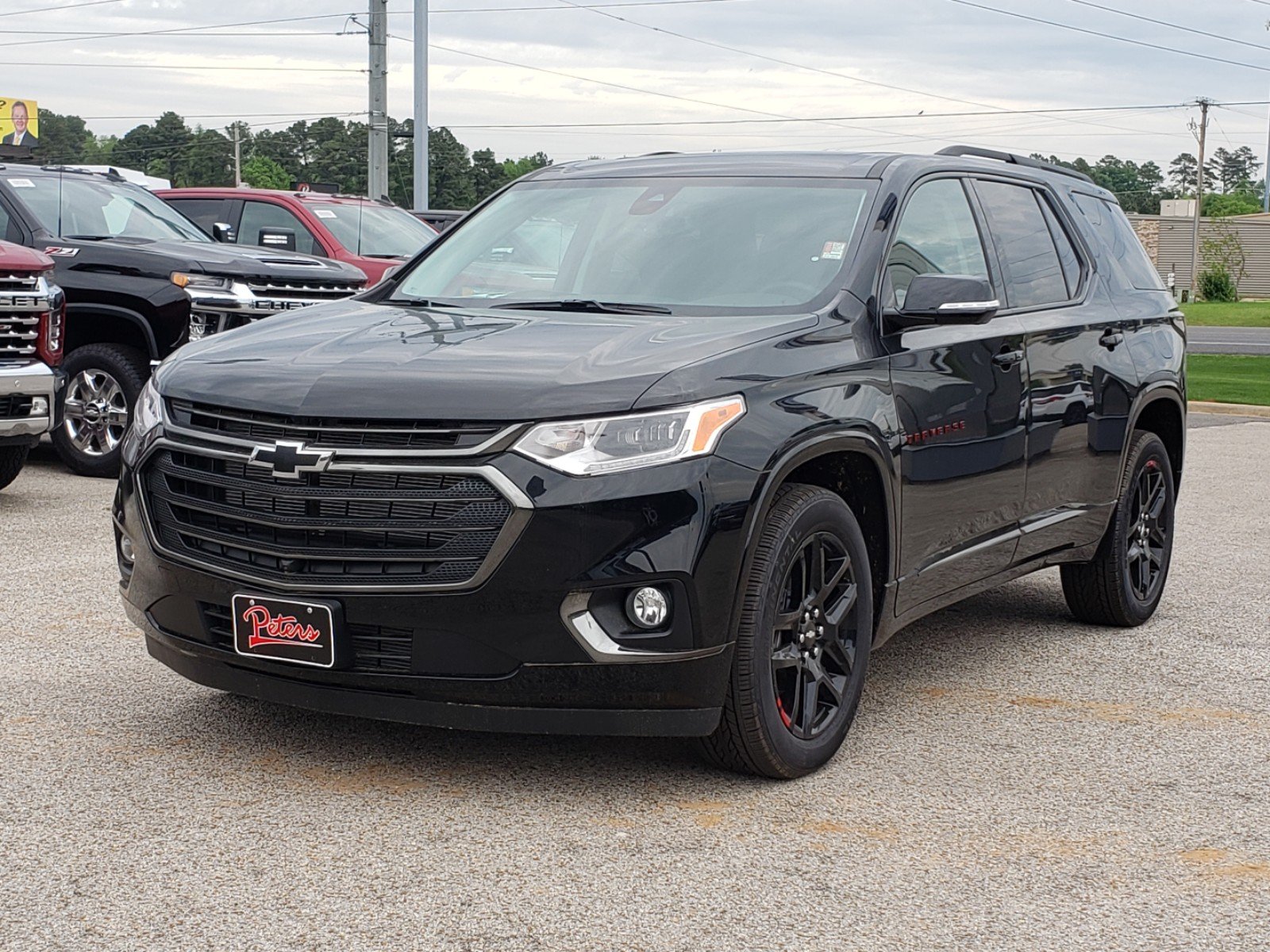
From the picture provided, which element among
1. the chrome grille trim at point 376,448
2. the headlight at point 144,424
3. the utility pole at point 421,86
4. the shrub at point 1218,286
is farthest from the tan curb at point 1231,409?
the shrub at point 1218,286

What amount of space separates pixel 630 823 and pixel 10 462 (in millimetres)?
6000

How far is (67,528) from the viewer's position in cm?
828

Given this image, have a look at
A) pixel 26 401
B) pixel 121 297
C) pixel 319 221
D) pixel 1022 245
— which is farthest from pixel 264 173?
pixel 1022 245

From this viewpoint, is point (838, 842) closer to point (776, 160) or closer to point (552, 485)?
point (552, 485)

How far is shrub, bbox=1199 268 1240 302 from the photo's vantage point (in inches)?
2232

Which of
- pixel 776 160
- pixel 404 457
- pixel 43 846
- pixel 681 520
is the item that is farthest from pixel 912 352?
pixel 43 846

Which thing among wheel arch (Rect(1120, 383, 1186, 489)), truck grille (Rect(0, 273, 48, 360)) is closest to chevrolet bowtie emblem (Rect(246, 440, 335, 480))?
wheel arch (Rect(1120, 383, 1186, 489))

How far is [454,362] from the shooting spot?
437 cm

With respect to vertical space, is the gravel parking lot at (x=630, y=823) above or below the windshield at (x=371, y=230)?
below

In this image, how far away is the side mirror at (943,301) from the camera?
16.4 feet

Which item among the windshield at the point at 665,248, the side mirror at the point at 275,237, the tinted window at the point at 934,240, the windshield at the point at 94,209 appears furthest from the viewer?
the side mirror at the point at 275,237

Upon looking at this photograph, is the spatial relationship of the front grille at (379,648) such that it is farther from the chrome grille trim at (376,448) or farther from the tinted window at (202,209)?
the tinted window at (202,209)

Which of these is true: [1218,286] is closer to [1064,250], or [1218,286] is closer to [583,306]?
→ [1064,250]

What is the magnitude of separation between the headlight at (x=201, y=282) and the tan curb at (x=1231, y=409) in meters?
10.6
